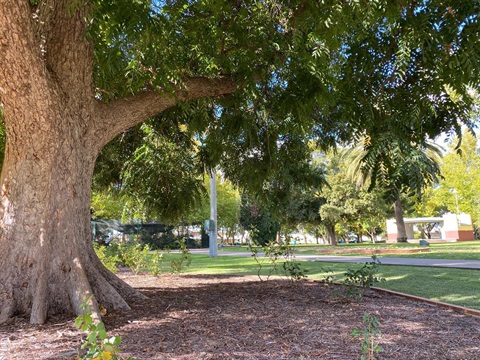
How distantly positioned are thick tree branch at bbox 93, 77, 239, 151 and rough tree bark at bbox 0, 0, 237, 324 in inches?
8.3

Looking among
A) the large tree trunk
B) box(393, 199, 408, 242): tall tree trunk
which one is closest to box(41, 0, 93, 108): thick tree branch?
the large tree trunk

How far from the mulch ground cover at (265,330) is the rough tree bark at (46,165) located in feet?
1.51

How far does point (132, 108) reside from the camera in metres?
6.58

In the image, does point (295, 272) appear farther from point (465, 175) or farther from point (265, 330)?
point (465, 175)

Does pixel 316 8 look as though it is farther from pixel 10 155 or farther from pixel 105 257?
pixel 105 257

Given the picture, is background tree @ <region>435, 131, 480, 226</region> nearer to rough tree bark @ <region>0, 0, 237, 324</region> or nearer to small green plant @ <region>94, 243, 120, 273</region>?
small green plant @ <region>94, 243, 120, 273</region>

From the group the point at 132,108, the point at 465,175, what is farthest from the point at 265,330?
the point at 465,175

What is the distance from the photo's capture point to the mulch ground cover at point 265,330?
3857 mm

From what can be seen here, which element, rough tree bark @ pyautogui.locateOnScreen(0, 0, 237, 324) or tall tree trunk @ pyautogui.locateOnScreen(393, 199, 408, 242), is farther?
tall tree trunk @ pyautogui.locateOnScreen(393, 199, 408, 242)

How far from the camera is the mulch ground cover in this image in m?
3.86

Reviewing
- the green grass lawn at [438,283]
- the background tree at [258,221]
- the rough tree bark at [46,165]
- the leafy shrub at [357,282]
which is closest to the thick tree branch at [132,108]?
the rough tree bark at [46,165]

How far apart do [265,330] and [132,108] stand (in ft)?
13.0

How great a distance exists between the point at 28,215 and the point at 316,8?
4.52m

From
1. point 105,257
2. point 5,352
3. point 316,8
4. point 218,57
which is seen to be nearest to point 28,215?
point 5,352
